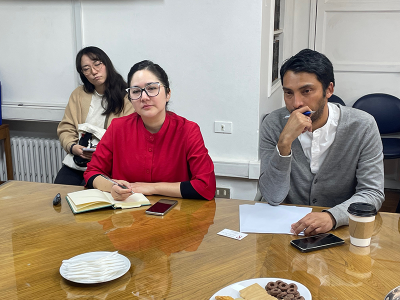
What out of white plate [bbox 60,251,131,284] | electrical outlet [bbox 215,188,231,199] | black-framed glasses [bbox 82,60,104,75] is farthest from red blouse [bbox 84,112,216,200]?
electrical outlet [bbox 215,188,231,199]

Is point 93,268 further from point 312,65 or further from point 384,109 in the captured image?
point 384,109

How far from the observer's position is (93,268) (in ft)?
3.84

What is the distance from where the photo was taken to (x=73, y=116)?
3.17m

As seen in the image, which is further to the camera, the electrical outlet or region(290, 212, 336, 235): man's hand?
the electrical outlet

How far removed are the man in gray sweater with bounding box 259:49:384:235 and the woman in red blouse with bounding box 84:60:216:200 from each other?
0.31m

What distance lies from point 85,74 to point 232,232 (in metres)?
2.05

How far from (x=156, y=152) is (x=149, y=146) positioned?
1.7 inches

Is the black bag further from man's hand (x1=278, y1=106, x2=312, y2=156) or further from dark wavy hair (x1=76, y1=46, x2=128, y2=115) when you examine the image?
man's hand (x1=278, y1=106, x2=312, y2=156)

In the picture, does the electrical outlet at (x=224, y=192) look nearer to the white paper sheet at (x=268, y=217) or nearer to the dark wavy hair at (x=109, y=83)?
the dark wavy hair at (x=109, y=83)

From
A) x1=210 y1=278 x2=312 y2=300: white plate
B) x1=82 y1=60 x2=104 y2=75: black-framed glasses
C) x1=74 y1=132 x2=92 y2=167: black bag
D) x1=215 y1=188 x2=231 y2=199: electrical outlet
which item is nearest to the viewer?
x1=210 y1=278 x2=312 y2=300: white plate

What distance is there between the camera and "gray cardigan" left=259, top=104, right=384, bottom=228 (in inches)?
67.9

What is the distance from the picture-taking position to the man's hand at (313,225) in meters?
1.44

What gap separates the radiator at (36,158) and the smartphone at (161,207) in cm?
230

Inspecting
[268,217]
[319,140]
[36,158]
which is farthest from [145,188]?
[36,158]
